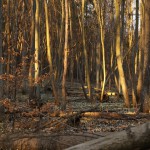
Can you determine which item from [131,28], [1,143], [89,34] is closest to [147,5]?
[1,143]

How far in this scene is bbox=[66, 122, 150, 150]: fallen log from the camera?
17.1 ft

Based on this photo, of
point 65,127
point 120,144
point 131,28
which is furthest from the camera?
point 131,28

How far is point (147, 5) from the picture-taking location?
12875 mm

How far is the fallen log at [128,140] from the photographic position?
520 cm

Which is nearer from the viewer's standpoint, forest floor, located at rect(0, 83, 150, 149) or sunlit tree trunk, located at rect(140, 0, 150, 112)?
forest floor, located at rect(0, 83, 150, 149)

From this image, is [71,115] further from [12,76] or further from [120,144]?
[120,144]

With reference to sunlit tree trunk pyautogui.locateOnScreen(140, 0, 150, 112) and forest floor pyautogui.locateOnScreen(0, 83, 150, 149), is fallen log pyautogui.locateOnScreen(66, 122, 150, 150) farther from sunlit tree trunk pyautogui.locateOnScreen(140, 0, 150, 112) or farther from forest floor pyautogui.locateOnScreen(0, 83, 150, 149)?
sunlit tree trunk pyautogui.locateOnScreen(140, 0, 150, 112)

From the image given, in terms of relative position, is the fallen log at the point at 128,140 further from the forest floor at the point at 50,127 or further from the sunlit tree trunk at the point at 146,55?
the sunlit tree trunk at the point at 146,55

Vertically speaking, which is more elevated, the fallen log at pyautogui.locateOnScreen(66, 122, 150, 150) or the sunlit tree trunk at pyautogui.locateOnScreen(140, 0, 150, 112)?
the sunlit tree trunk at pyautogui.locateOnScreen(140, 0, 150, 112)

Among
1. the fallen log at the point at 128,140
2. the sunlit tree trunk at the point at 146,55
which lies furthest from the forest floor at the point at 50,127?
the sunlit tree trunk at the point at 146,55

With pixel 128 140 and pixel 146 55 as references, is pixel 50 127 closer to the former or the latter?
pixel 128 140

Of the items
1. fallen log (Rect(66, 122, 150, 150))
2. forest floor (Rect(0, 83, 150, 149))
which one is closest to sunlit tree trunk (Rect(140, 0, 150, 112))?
forest floor (Rect(0, 83, 150, 149))

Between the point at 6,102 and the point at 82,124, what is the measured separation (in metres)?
2.27

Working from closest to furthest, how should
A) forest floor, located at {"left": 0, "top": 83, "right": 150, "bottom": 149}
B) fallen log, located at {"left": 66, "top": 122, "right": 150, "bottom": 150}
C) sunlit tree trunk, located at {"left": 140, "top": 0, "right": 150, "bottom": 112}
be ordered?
fallen log, located at {"left": 66, "top": 122, "right": 150, "bottom": 150} < forest floor, located at {"left": 0, "top": 83, "right": 150, "bottom": 149} < sunlit tree trunk, located at {"left": 140, "top": 0, "right": 150, "bottom": 112}
